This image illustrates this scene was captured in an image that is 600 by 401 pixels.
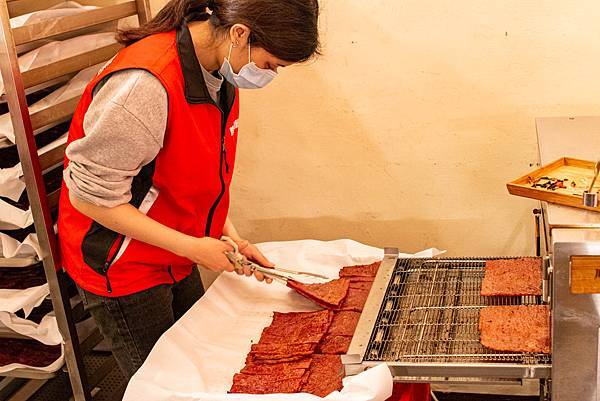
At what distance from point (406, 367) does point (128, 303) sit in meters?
0.81

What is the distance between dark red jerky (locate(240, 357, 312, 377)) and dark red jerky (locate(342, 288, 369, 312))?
0.83 feet

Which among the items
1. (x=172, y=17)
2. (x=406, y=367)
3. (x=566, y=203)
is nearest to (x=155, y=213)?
(x=172, y=17)

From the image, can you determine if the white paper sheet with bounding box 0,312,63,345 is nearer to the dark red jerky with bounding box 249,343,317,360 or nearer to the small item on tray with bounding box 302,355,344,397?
the dark red jerky with bounding box 249,343,317,360

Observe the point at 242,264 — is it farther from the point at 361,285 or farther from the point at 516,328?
the point at 516,328

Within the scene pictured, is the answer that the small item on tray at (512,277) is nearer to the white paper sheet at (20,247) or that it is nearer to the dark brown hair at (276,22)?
the dark brown hair at (276,22)

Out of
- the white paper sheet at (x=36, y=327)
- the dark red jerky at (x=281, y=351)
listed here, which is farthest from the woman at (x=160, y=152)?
the white paper sheet at (x=36, y=327)

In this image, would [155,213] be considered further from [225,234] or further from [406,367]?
[406,367]

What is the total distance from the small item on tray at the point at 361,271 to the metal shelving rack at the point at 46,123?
35.3 inches

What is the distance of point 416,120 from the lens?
2.63 metres

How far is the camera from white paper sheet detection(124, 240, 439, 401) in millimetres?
1702

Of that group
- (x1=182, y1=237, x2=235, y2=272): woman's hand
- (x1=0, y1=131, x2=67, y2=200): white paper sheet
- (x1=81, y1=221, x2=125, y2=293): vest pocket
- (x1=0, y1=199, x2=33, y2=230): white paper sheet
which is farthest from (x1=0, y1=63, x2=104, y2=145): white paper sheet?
(x1=182, y1=237, x2=235, y2=272): woman's hand

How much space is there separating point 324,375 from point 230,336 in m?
0.39

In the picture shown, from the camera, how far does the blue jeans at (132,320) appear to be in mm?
2029

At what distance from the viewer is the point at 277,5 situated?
176cm
